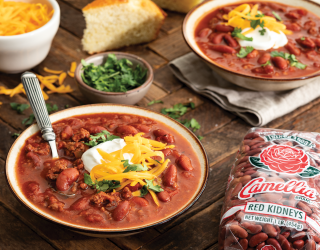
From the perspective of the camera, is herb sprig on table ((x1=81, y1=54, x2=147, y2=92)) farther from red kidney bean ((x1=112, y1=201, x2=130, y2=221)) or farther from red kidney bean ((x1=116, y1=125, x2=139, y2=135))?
red kidney bean ((x1=112, y1=201, x2=130, y2=221))

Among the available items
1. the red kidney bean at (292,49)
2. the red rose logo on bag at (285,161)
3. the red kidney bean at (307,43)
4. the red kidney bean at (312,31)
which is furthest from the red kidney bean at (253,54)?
the red rose logo on bag at (285,161)

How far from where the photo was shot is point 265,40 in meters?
3.30

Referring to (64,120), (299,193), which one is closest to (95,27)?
(64,120)

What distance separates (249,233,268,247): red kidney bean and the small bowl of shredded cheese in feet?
7.41

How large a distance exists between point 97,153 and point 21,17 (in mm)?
1742

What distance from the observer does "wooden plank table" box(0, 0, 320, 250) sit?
225 centimetres

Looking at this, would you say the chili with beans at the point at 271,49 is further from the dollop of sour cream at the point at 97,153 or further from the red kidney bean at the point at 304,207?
the red kidney bean at the point at 304,207

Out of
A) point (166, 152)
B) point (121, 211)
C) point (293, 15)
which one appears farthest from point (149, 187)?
point (293, 15)

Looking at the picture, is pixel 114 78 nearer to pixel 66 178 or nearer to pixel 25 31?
pixel 25 31

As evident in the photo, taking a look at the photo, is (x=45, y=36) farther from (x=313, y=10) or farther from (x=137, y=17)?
(x=313, y=10)

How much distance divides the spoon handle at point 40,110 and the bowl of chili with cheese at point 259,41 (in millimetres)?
1276

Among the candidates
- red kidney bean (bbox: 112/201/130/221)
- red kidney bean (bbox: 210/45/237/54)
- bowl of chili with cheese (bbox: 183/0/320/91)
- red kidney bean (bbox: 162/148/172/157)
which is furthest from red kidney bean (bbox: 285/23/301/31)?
red kidney bean (bbox: 112/201/130/221)

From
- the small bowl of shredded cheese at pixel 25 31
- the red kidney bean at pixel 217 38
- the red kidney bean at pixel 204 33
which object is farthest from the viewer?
the red kidney bean at pixel 204 33

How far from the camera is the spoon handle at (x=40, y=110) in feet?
7.81
